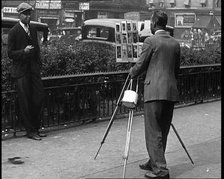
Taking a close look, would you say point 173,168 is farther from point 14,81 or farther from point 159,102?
point 14,81

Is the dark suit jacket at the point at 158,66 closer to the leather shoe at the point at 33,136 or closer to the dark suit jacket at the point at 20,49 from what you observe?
the dark suit jacket at the point at 20,49

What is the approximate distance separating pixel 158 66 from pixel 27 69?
276cm

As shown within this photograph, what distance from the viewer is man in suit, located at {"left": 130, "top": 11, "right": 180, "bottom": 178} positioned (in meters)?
5.32

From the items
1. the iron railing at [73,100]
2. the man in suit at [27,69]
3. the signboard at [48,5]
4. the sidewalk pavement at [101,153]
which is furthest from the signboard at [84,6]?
the man in suit at [27,69]

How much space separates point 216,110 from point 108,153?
4.57 metres

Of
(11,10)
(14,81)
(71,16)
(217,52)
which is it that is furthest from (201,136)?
(71,16)

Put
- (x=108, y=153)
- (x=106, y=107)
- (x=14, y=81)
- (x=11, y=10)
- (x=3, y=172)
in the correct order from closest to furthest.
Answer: (x=3, y=172)
(x=108, y=153)
(x=14, y=81)
(x=106, y=107)
(x=11, y=10)

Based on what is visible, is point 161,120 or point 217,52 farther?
point 217,52

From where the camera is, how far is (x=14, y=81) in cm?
756

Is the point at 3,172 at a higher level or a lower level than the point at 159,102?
lower

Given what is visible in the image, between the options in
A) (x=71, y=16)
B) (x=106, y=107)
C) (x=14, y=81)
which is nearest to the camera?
(x=14, y=81)

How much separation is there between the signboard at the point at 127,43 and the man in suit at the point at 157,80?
1708 millimetres

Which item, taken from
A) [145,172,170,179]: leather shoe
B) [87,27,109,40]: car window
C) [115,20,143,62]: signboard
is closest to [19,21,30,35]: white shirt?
[115,20,143,62]: signboard

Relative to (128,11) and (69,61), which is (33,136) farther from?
(128,11)
